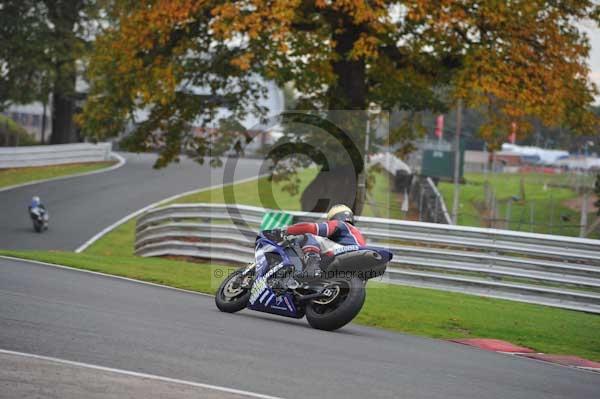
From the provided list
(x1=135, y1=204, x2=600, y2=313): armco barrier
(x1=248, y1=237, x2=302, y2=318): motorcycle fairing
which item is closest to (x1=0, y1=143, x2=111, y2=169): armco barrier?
(x1=135, y1=204, x2=600, y2=313): armco barrier

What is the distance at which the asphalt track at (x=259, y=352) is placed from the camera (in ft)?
22.6

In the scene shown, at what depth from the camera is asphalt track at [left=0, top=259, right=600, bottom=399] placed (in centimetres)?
690

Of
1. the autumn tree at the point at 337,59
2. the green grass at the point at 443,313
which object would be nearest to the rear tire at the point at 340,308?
the green grass at the point at 443,313

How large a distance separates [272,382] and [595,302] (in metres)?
9.37

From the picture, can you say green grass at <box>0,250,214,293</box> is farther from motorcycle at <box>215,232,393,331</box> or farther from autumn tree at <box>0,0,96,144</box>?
autumn tree at <box>0,0,96,144</box>

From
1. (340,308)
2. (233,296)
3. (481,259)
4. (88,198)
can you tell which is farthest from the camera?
(88,198)

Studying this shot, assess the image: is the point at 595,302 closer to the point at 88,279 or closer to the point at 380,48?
the point at 88,279

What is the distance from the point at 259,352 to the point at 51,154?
3721 cm

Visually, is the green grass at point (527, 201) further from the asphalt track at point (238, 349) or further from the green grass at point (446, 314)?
the asphalt track at point (238, 349)

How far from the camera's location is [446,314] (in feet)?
42.9

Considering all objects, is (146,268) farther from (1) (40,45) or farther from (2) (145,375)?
(1) (40,45)

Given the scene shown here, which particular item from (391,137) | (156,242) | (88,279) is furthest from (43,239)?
(88,279)

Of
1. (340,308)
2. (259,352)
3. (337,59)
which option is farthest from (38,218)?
(259,352)

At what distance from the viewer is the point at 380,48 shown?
22.6m
